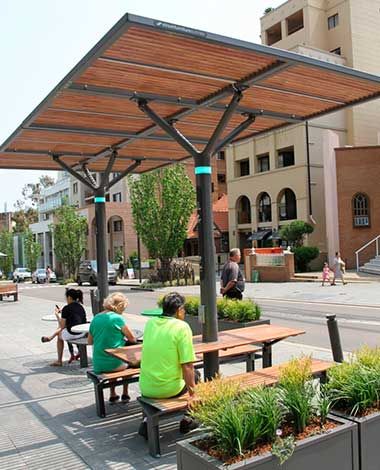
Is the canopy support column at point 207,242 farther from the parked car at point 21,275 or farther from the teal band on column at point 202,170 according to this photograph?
the parked car at point 21,275

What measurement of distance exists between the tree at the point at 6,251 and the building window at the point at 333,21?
5663 cm

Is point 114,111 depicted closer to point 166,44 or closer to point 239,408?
point 166,44

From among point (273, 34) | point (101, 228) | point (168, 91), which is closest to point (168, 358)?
point (168, 91)

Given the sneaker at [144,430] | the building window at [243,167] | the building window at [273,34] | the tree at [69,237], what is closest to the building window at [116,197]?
the tree at [69,237]

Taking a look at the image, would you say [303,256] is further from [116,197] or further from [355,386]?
[116,197]

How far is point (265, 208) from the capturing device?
4650cm

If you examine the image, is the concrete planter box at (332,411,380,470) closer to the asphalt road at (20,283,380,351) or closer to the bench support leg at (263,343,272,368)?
the bench support leg at (263,343,272,368)

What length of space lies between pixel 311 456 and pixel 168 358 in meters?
1.73

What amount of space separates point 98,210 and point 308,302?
11546 millimetres

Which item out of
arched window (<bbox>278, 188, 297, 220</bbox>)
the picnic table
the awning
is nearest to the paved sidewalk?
the picnic table

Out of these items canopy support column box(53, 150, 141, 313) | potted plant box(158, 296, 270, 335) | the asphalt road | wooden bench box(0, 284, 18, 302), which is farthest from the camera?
wooden bench box(0, 284, 18, 302)

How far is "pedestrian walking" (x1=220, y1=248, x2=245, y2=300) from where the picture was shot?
9.25 metres

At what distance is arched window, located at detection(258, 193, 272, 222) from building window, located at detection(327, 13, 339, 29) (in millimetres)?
16147

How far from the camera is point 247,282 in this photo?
1240 inches
